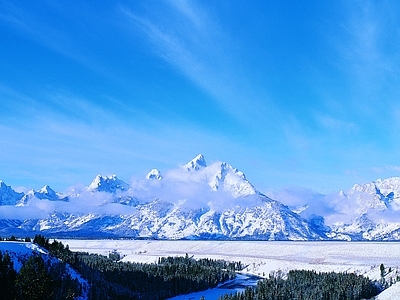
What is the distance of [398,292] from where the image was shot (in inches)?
7416

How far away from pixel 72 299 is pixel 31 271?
41.0m

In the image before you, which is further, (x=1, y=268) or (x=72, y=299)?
(x=72, y=299)

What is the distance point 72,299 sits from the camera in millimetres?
187875

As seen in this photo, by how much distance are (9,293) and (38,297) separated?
12758mm

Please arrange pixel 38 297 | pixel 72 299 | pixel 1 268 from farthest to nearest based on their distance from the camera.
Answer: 1. pixel 72 299
2. pixel 1 268
3. pixel 38 297

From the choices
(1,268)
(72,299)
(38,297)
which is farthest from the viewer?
(72,299)

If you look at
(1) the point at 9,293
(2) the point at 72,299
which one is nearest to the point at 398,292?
(2) the point at 72,299

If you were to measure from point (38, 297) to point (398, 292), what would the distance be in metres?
144

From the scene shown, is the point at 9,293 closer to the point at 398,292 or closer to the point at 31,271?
the point at 31,271

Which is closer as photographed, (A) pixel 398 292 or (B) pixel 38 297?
(B) pixel 38 297

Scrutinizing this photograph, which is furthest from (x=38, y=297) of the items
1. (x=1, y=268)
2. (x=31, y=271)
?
(x=1, y=268)

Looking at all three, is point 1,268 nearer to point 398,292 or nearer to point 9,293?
point 9,293

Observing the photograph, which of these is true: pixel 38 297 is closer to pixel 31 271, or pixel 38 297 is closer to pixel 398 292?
pixel 31 271

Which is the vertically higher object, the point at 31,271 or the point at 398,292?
the point at 31,271
